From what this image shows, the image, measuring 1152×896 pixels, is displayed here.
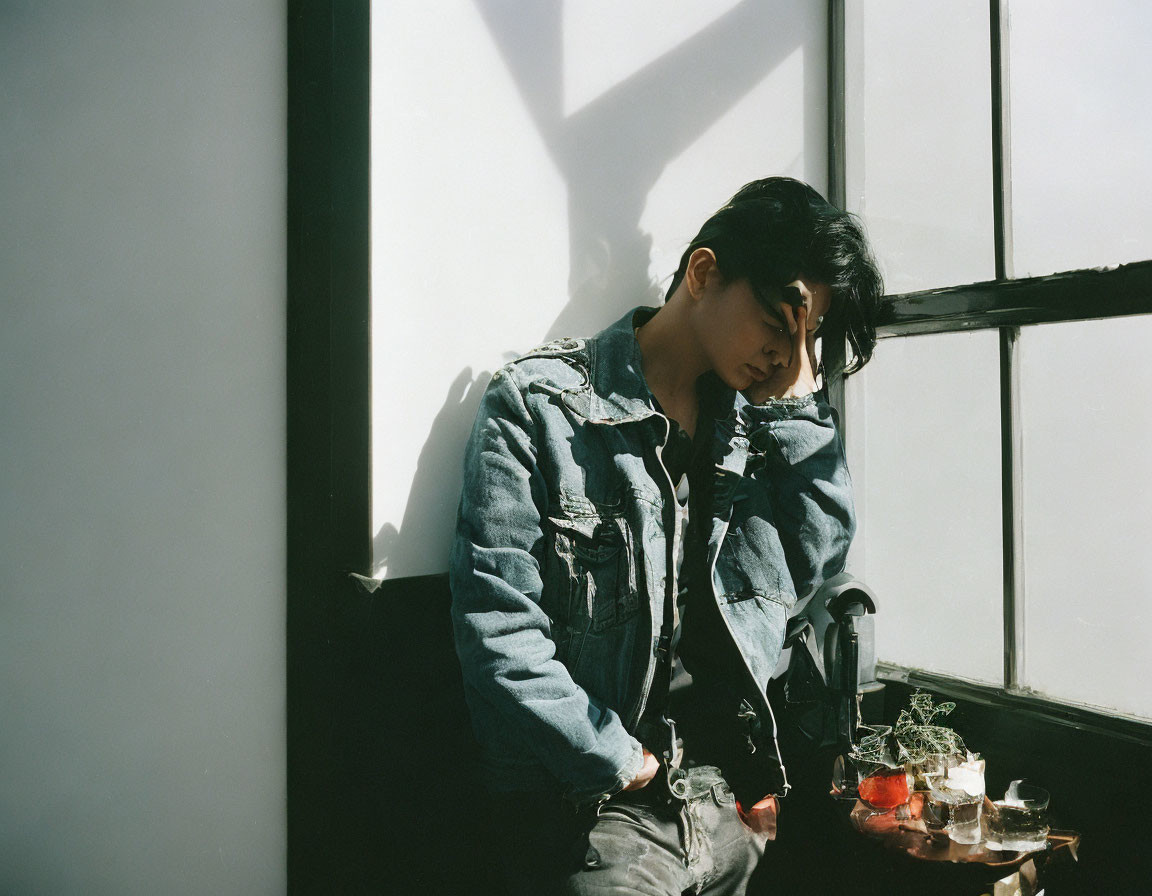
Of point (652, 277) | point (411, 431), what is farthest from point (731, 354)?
point (411, 431)

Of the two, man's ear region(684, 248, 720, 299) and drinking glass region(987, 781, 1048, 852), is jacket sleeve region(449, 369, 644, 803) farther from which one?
drinking glass region(987, 781, 1048, 852)

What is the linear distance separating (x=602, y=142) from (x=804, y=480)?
772 mm

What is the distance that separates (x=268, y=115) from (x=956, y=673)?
1.74 meters

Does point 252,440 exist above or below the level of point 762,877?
above

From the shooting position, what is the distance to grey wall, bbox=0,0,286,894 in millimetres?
1370

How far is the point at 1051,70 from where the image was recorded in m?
1.49

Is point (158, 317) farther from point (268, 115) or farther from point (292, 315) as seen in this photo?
point (268, 115)

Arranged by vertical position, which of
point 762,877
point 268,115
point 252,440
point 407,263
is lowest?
point 762,877

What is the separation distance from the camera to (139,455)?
1.45m

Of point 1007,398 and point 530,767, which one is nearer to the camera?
point 530,767

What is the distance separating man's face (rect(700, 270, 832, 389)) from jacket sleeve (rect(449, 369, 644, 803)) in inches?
14.5

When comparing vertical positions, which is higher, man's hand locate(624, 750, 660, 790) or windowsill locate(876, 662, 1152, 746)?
windowsill locate(876, 662, 1152, 746)

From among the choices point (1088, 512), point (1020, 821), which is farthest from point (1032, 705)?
point (1088, 512)

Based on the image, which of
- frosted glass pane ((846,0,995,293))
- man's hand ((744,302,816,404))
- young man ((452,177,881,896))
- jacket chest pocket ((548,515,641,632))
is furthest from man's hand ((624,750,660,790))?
frosted glass pane ((846,0,995,293))
